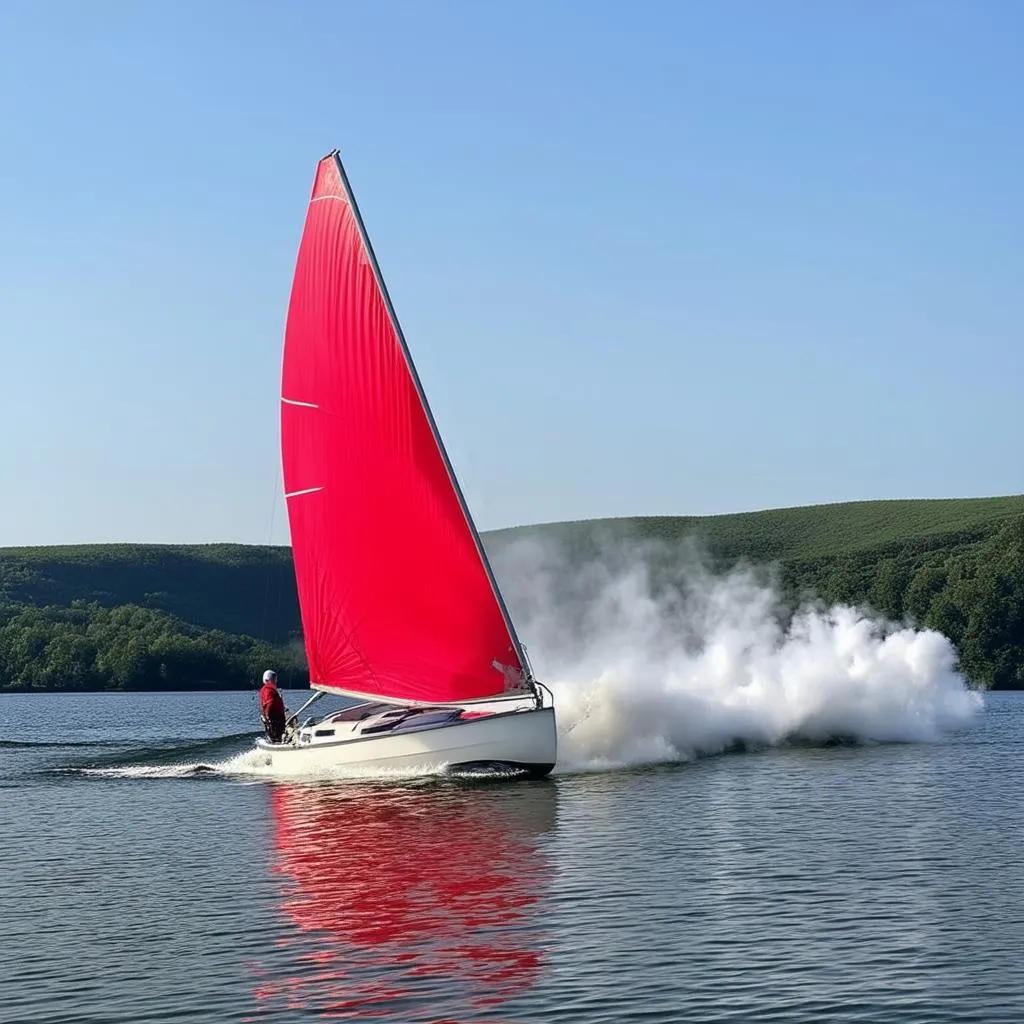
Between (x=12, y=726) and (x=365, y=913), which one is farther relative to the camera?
(x=12, y=726)

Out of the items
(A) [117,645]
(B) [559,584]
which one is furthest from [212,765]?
(A) [117,645]

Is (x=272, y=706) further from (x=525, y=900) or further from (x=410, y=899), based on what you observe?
(x=525, y=900)

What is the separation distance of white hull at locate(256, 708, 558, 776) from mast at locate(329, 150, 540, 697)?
1.07 metres

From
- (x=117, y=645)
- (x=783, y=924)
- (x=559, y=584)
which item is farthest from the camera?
(x=117, y=645)

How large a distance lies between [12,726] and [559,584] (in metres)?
64.2

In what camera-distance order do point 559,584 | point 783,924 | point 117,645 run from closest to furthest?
point 783,924 → point 559,584 → point 117,645

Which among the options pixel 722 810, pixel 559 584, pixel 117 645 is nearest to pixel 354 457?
pixel 722 810

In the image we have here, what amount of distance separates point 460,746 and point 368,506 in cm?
790

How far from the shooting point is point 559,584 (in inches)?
6142

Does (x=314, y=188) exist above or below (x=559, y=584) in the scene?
above

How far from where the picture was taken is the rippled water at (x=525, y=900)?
2128 cm

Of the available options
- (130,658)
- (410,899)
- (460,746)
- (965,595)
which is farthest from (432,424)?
(130,658)

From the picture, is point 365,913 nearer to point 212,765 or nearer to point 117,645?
point 212,765

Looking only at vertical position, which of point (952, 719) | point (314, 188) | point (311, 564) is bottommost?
point (952, 719)
